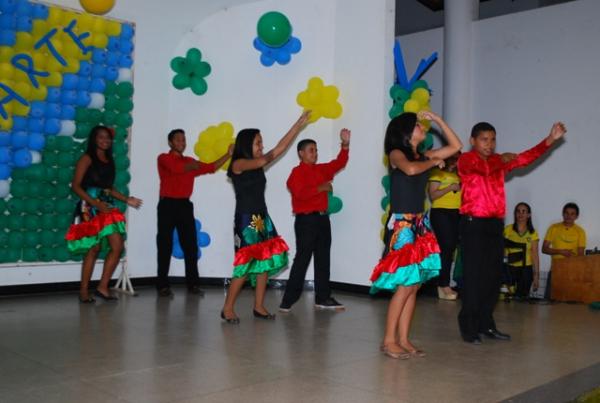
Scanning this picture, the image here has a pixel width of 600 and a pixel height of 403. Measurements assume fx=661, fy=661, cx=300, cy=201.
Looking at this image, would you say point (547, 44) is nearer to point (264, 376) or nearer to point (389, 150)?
point (389, 150)

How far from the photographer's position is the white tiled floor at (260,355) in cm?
331

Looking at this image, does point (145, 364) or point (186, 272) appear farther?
point (186, 272)

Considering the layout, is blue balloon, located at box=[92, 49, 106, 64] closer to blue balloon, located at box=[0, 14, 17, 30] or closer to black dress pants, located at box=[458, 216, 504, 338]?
blue balloon, located at box=[0, 14, 17, 30]

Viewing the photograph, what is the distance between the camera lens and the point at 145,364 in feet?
12.5

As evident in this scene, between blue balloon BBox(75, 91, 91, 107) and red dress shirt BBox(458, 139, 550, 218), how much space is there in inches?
161

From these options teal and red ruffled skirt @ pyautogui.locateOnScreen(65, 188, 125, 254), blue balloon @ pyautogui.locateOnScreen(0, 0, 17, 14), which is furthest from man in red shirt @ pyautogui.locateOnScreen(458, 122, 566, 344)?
blue balloon @ pyautogui.locateOnScreen(0, 0, 17, 14)

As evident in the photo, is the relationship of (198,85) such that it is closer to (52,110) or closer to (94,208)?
(52,110)

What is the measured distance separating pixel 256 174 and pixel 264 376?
1.99m

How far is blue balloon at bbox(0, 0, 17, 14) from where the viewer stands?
6.29 metres

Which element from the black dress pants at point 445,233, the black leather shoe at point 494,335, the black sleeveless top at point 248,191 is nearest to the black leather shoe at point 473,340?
the black leather shoe at point 494,335

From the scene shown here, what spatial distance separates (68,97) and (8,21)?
0.88 m

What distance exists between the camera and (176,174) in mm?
6961

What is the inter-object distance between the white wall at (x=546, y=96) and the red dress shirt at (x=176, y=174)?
11.0ft

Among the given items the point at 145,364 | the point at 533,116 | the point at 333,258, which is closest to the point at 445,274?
the point at 333,258
